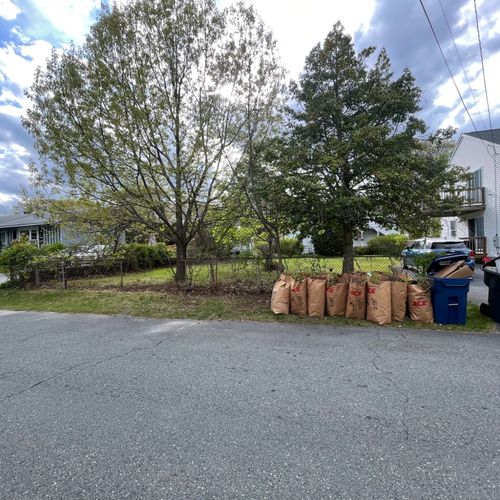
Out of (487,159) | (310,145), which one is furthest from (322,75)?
(487,159)

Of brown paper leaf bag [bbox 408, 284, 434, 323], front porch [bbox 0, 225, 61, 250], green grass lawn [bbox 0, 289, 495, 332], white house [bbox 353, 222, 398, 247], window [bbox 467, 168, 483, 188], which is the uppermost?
window [bbox 467, 168, 483, 188]

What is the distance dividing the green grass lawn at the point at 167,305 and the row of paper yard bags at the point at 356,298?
189 millimetres

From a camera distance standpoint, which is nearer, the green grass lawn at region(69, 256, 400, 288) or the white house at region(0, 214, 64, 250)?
the green grass lawn at region(69, 256, 400, 288)

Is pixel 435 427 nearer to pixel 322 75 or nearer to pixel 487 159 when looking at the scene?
pixel 322 75

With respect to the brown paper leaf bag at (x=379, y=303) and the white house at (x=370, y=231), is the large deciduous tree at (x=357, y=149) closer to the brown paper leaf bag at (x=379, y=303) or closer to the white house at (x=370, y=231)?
the white house at (x=370, y=231)

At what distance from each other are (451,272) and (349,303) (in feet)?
6.08

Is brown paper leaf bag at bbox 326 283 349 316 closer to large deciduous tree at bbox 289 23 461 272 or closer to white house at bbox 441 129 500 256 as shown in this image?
large deciduous tree at bbox 289 23 461 272

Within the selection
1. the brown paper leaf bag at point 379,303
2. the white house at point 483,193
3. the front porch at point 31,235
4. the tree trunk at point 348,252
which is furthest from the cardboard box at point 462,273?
the front porch at point 31,235

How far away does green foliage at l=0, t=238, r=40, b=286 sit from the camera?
10547 mm

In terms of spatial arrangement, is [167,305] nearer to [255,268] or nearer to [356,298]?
[255,268]

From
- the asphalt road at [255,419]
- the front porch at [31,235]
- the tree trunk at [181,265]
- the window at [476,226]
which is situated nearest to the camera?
the asphalt road at [255,419]

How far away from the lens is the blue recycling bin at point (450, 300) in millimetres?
5367

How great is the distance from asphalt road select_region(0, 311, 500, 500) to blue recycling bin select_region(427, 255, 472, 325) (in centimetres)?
68

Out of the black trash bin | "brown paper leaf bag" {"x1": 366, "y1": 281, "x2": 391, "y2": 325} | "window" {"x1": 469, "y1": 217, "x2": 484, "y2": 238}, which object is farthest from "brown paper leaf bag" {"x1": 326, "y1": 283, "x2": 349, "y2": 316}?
"window" {"x1": 469, "y1": 217, "x2": 484, "y2": 238}
